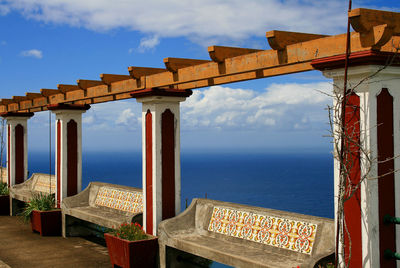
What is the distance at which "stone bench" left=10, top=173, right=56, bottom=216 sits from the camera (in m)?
12.9

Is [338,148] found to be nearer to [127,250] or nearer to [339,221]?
[339,221]

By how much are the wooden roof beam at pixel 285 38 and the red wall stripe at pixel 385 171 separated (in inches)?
44.1

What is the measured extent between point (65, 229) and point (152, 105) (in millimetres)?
4644

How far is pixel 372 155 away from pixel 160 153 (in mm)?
4207

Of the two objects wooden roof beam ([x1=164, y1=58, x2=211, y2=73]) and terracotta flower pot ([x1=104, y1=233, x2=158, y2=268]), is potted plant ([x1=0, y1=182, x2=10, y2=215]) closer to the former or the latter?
terracotta flower pot ([x1=104, y1=233, x2=158, y2=268])

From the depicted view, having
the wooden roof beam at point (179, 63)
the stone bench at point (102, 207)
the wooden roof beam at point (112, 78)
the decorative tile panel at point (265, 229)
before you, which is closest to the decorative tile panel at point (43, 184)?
the stone bench at point (102, 207)

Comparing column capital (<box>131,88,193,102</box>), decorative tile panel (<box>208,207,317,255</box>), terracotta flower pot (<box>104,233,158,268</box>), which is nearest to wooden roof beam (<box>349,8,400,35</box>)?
decorative tile panel (<box>208,207,317,255</box>)

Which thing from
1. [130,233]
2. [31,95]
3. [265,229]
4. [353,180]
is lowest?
[130,233]

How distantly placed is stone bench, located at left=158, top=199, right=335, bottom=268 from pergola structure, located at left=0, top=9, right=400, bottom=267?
0.54 metres

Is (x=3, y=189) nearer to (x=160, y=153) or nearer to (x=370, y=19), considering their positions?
(x=160, y=153)

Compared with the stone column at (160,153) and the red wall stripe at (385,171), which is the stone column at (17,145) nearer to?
the stone column at (160,153)

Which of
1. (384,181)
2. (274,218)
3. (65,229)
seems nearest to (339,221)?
(384,181)

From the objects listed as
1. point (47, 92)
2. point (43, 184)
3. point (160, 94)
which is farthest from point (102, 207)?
point (43, 184)

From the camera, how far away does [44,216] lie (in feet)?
34.4
